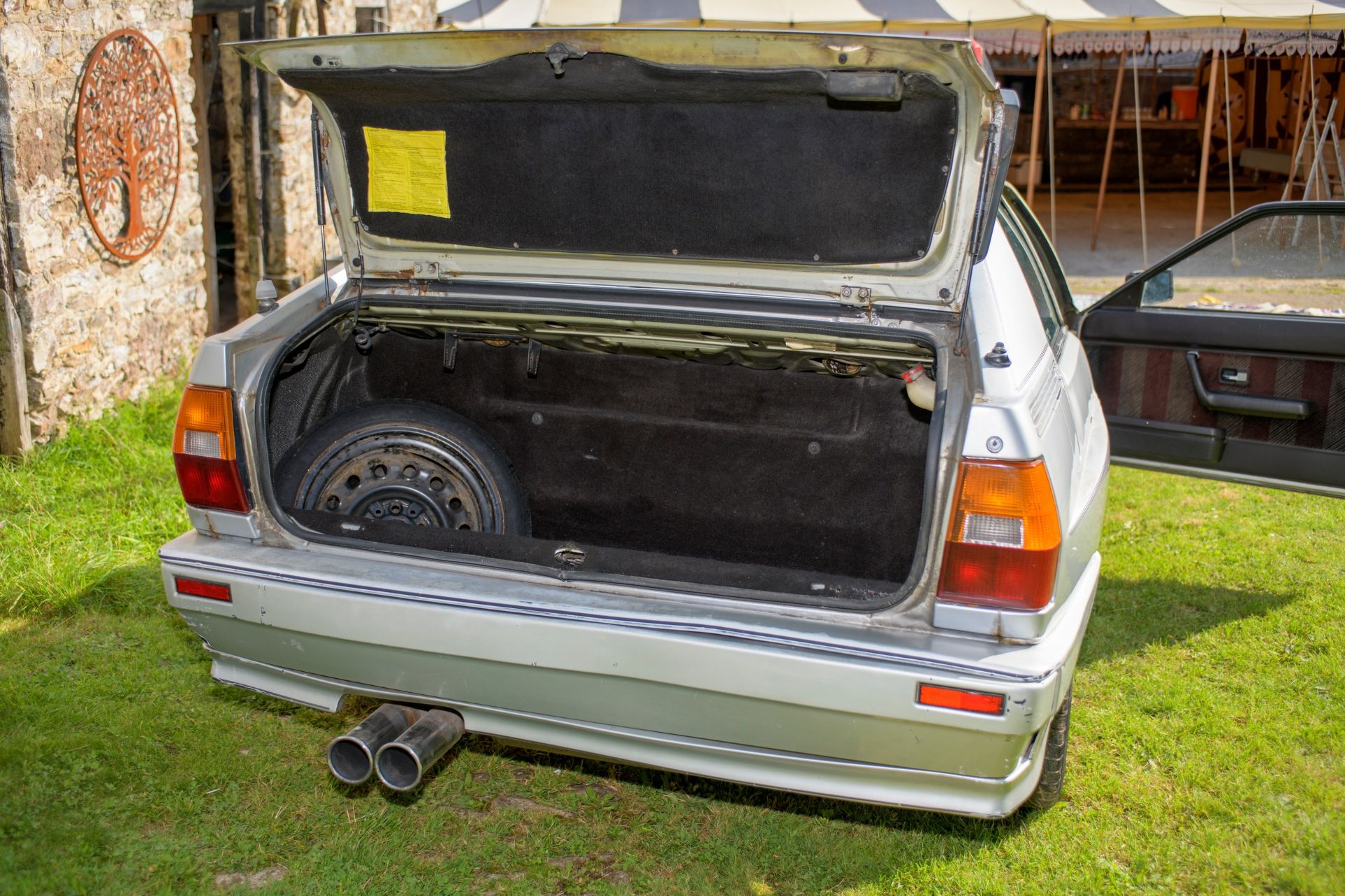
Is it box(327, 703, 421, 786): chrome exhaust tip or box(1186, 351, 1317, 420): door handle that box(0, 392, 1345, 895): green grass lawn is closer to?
box(327, 703, 421, 786): chrome exhaust tip

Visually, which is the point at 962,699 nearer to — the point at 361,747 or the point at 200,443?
the point at 361,747

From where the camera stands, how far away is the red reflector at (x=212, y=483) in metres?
2.58

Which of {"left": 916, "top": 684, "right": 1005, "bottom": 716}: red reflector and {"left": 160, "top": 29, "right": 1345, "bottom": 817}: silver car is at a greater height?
{"left": 160, "top": 29, "right": 1345, "bottom": 817}: silver car

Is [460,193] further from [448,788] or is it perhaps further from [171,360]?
[171,360]

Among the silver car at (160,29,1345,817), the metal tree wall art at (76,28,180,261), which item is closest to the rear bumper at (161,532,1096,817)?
the silver car at (160,29,1345,817)

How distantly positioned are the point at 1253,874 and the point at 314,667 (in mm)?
2340

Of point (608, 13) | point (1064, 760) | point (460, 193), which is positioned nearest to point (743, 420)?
point (460, 193)

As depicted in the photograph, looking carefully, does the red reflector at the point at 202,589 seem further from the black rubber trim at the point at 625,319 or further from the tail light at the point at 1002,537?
the tail light at the point at 1002,537

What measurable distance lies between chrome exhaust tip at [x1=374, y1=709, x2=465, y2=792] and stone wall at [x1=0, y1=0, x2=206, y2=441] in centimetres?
351

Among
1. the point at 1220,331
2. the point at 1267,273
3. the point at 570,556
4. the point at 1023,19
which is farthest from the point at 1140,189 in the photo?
the point at 570,556

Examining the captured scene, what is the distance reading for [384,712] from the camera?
2504 millimetres

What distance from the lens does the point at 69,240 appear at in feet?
16.5

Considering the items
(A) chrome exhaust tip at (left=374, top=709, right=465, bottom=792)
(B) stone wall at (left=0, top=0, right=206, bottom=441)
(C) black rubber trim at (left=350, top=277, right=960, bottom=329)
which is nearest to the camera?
(A) chrome exhaust tip at (left=374, top=709, right=465, bottom=792)

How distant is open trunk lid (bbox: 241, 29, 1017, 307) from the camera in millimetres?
2373
